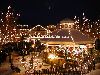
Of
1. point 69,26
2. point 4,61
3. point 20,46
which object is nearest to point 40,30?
point 69,26

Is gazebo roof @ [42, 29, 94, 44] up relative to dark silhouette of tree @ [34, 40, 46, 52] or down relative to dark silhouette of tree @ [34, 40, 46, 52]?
up

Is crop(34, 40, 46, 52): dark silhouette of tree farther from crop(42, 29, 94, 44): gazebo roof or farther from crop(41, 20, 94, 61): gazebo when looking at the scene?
crop(42, 29, 94, 44): gazebo roof

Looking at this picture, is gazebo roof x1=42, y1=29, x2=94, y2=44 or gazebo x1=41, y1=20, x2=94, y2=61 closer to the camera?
gazebo x1=41, y1=20, x2=94, y2=61

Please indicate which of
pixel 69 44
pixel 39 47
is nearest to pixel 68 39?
pixel 69 44

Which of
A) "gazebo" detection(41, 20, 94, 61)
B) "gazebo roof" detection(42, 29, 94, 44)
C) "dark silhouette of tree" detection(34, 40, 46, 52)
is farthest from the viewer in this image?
"dark silhouette of tree" detection(34, 40, 46, 52)

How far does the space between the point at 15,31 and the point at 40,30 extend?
4695mm

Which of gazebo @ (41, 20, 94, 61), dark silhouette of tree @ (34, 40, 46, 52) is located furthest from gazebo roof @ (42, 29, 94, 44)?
dark silhouette of tree @ (34, 40, 46, 52)

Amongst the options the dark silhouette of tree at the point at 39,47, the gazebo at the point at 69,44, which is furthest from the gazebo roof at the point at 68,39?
the dark silhouette of tree at the point at 39,47

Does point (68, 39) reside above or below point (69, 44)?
above

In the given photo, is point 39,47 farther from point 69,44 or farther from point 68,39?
point 69,44

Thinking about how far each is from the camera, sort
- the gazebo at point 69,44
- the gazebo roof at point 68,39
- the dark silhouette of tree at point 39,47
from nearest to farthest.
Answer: the gazebo at point 69,44, the gazebo roof at point 68,39, the dark silhouette of tree at point 39,47

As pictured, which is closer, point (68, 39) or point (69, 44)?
point (69, 44)

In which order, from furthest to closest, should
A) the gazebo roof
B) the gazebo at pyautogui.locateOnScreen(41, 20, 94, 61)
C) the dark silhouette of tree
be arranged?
the dark silhouette of tree < the gazebo roof < the gazebo at pyautogui.locateOnScreen(41, 20, 94, 61)

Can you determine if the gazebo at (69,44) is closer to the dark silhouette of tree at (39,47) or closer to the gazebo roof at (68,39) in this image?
the gazebo roof at (68,39)
